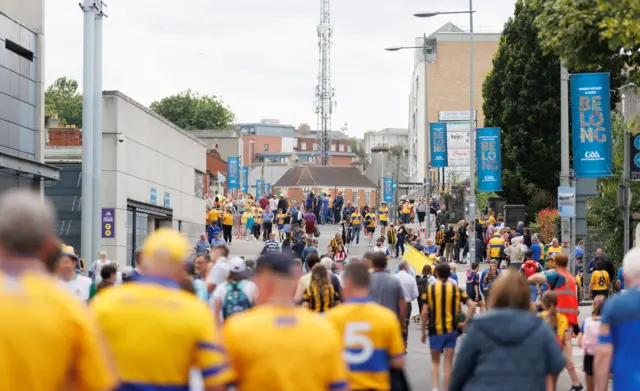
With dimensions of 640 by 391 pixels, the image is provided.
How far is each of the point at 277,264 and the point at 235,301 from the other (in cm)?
643

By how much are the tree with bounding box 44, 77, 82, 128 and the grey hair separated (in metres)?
105

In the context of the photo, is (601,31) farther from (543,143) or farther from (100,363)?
(543,143)

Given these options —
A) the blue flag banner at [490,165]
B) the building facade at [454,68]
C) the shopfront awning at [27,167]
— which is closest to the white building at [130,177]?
the shopfront awning at [27,167]

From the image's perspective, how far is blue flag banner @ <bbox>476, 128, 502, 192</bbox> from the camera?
38.6m

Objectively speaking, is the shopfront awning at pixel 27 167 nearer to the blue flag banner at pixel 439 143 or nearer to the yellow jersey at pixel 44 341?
the blue flag banner at pixel 439 143

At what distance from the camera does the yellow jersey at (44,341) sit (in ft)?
15.5

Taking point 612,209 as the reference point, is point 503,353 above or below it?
below

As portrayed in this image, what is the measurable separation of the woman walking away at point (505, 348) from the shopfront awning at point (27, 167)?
22.8 metres

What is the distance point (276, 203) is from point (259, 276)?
4832 centimetres

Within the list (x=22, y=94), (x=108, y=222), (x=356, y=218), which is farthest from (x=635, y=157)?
(x=356, y=218)

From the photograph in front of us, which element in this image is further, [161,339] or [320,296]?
[320,296]

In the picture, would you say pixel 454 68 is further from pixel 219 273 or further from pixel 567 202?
pixel 219 273

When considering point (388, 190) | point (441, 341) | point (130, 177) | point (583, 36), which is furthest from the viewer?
point (388, 190)

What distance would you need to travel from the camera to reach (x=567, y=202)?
23.9 metres
